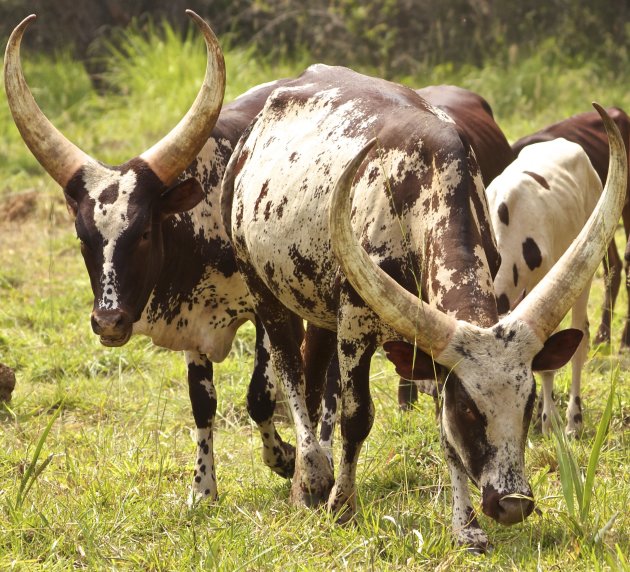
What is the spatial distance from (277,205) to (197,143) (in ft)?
2.02

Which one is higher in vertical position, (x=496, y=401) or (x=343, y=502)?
(x=496, y=401)

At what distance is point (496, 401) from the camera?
3916 mm

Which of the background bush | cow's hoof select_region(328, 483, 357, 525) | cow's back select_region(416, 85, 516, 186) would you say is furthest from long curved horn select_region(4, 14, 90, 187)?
the background bush

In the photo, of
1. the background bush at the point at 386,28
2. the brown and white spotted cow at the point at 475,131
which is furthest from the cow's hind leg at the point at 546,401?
the background bush at the point at 386,28

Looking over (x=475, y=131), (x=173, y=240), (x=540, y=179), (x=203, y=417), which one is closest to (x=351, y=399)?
(x=203, y=417)

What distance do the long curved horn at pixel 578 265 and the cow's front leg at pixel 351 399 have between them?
0.69m

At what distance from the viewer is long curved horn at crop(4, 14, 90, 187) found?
5.31 meters

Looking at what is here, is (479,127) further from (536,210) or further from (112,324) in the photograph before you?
(112,324)

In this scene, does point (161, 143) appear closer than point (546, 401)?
Yes

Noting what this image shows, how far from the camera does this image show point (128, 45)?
14.4m

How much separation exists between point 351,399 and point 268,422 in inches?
42.4

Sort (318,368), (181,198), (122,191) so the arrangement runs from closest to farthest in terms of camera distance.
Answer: (122,191), (181,198), (318,368)

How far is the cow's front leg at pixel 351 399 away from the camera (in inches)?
179

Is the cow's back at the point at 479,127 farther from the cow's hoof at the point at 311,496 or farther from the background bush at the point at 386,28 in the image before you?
the background bush at the point at 386,28
